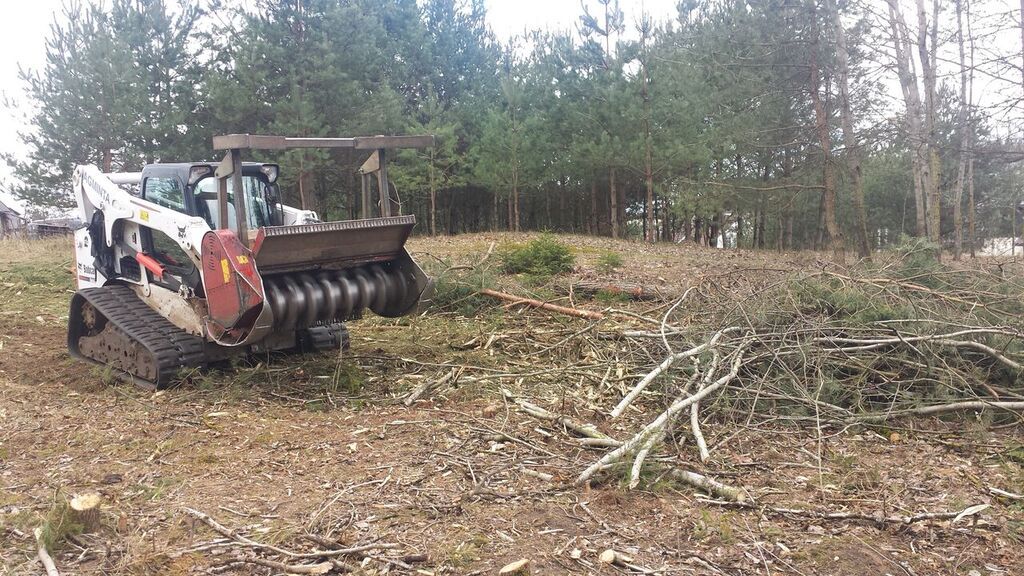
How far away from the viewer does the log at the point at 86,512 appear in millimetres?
3666

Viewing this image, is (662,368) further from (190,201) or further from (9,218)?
(9,218)

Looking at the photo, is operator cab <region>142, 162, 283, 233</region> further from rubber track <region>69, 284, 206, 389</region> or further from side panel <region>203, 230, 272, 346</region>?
rubber track <region>69, 284, 206, 389</region>

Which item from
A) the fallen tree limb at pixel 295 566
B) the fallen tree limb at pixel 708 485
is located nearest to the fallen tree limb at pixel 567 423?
the fallen tree limb at pixel 708 485

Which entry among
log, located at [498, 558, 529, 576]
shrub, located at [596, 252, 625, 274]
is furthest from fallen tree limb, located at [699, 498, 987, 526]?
shrub, located at [596, 252, 625, 274]

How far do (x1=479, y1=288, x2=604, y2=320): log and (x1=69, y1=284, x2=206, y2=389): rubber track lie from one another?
4.40 metres

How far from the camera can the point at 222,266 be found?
607 cm

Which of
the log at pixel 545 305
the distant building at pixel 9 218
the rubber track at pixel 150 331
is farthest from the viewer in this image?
the distant building at pixel 9 218

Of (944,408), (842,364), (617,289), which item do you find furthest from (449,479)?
(617,289)

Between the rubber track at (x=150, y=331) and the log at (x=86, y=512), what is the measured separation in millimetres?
2944

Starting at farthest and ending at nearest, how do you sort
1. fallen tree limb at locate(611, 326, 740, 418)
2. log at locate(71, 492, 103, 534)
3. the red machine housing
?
the red machine housing
fallen tree limb at locate(611, 326, 740, 418)
log at locate(71, 492, 103, 534)

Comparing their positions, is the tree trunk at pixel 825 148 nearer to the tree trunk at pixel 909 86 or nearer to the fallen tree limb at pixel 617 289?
the tree trunk at pixel 909 86

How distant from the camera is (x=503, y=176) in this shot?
25.5m

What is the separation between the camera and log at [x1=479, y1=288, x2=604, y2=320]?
9.09 meters

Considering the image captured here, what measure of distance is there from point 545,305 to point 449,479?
554cm
